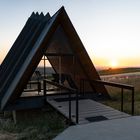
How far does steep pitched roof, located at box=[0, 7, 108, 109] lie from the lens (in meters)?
8.73

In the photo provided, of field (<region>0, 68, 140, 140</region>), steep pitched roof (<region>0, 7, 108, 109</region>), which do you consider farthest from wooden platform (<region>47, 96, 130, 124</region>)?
steep pitched roof (<region>0, 7, 108, 109</region>)

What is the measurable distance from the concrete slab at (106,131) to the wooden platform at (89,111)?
43 centimetres

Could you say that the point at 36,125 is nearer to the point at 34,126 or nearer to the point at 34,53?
the point at 34,126

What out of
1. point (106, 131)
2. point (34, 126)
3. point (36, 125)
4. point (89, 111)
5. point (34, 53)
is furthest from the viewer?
point (34, 53)

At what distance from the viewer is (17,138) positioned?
6891 mm

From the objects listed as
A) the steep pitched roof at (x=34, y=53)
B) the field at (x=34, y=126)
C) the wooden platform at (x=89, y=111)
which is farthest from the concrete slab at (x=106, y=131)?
the steep pitched roof at (x=34, y=53)

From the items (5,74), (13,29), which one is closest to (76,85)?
(5,74)

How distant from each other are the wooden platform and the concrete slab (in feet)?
1.40

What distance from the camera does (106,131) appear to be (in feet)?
18.8

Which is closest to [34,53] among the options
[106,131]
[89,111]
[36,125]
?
[36,125]

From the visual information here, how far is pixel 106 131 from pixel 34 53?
4.03m

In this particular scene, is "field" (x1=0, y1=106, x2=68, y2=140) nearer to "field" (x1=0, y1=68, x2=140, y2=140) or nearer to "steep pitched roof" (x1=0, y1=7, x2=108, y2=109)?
"field" (x1=0, y1=68, x2=140, y2=140)

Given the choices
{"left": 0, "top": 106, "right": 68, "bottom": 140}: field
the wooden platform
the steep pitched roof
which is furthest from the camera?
the steep pitched roof

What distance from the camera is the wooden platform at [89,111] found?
6883 millimetres
